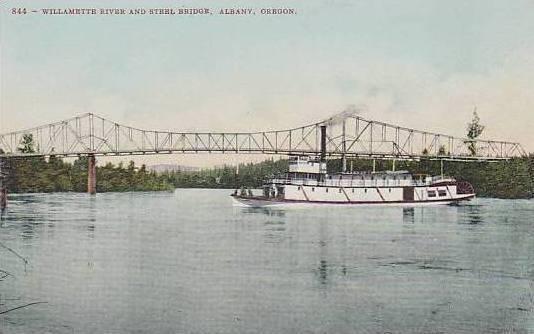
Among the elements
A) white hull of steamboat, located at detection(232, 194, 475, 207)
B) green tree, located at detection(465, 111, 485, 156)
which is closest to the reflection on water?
white hull of steamboat, located at detection(232, 194, 475, 207)

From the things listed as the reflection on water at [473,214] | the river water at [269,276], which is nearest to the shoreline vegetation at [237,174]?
the river water at [269,276]

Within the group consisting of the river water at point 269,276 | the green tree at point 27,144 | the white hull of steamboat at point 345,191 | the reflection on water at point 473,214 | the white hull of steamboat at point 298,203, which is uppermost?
the green tree at point 27,144

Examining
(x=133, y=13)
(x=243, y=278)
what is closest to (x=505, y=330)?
(x=243, y=278)

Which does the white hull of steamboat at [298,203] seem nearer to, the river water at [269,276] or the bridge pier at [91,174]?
the river water at [269,276]

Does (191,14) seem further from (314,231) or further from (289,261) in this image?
(314,231)

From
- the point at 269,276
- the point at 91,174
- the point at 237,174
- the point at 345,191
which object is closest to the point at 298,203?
the point at 345,191

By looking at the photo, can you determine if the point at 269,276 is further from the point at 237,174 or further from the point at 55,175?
the point at 55,175

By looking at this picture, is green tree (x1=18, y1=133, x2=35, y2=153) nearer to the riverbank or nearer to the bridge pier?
the bridge pier
